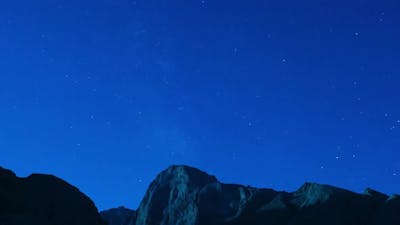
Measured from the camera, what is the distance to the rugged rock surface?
56.1 meters

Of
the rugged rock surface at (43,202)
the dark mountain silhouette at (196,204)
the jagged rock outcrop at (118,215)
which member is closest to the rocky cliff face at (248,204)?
the dark mountain silhouette at (196,204)

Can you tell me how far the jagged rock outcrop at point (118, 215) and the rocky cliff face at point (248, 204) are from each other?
23.8 feet

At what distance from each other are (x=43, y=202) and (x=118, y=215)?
75.6 m

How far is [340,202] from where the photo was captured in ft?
308

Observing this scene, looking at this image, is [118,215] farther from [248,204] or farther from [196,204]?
[248,204]

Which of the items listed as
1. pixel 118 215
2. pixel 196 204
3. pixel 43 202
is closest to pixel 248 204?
pixel 196 204

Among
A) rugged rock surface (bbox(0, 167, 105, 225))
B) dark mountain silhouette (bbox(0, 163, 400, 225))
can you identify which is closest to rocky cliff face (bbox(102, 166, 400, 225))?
dark mountain silhouette (bbox(0, 163, 400, 225))

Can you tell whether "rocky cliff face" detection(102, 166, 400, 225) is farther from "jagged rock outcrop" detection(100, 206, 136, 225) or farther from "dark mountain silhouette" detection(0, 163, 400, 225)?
"jagged rock outcrop" detection(100, 206, 136, 225)

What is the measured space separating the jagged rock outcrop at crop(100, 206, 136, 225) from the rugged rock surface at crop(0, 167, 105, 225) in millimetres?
61584

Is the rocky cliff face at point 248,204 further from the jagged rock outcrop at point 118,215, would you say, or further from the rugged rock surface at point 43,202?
the rugged rock surface at point 43,202

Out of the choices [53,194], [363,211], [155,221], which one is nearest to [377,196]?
[363,211]

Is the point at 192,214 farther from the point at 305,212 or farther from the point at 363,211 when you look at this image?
the point at 363,211

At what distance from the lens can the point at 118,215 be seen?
136000mm

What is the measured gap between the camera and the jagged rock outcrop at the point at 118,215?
12990 cm
